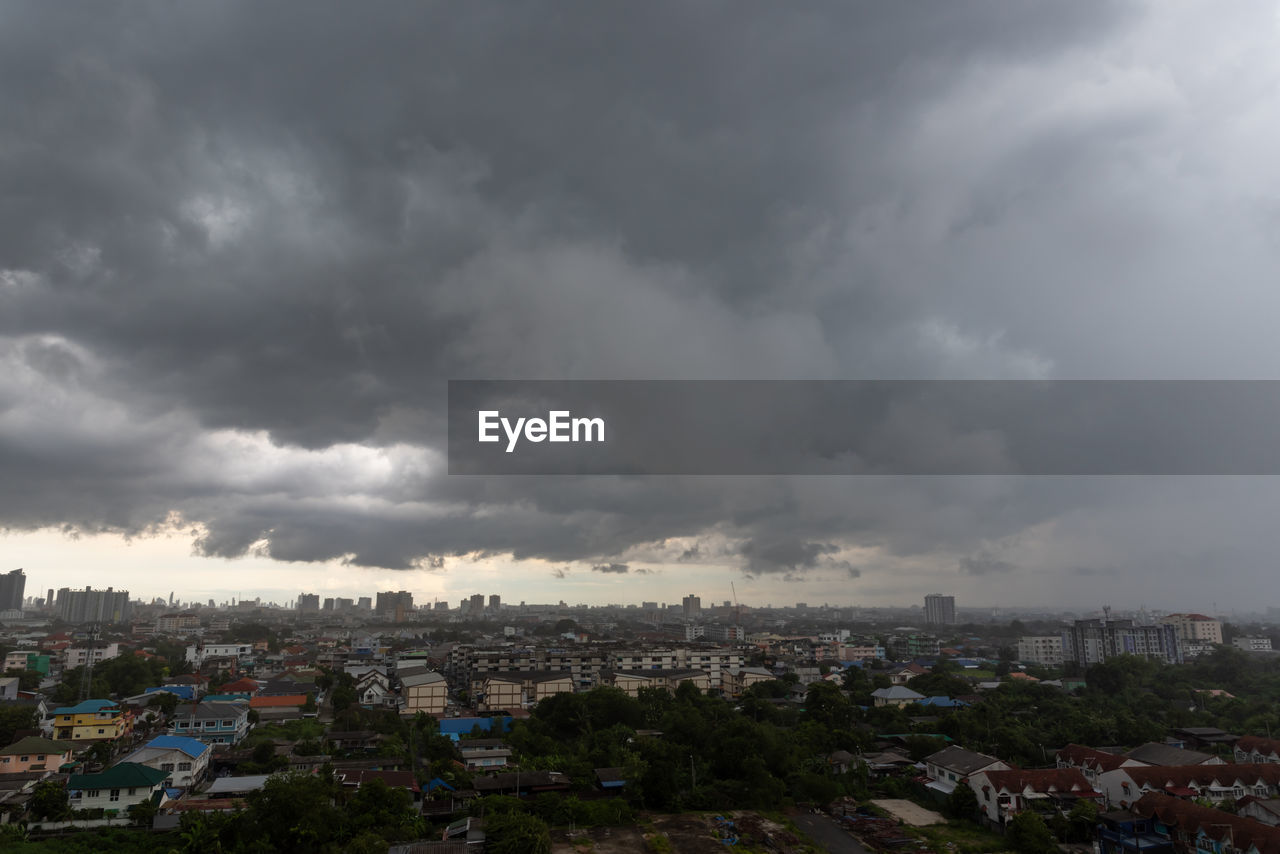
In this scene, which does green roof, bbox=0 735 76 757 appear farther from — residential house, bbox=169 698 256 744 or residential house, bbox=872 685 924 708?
residential house, bbox=872 685 924 708

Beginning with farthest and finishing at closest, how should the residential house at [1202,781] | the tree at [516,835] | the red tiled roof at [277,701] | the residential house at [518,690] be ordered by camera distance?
the residential house at [518,690] < the red tiled roof at [277,701] < the residential house at [1202,781] < the tree at [516,835]

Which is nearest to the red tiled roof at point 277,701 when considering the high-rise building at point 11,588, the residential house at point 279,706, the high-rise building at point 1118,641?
the residential house at point 279,706

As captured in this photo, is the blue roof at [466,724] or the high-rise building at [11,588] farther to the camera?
the high-rise building at [11,588]

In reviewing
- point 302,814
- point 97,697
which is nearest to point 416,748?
point 302,814

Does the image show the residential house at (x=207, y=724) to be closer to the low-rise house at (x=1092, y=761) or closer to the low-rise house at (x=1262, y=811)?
the low-rise house at (x=1092, y=761)

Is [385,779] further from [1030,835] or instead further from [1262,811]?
[1262,811]

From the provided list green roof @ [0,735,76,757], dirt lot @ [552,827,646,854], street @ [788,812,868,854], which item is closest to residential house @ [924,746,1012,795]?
street @ [788,812,868,854]
